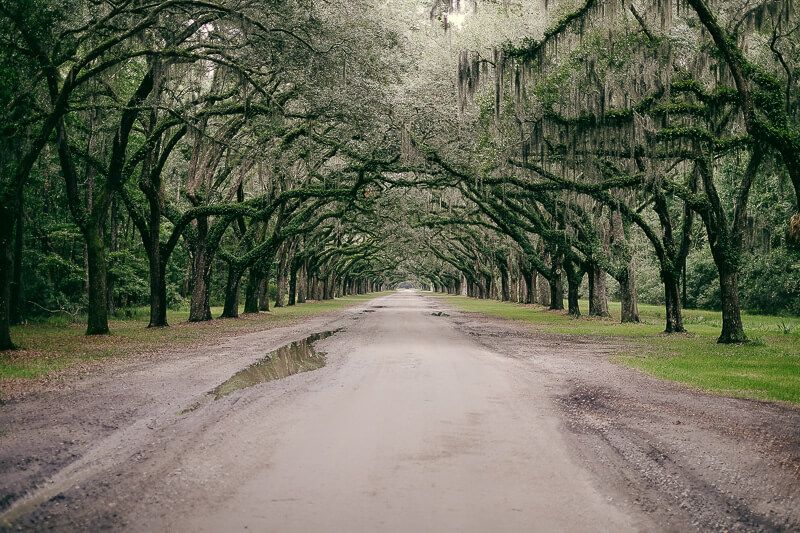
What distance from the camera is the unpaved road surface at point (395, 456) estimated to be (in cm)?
477

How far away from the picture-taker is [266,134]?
26.2 m

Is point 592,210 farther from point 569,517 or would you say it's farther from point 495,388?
point 569,517

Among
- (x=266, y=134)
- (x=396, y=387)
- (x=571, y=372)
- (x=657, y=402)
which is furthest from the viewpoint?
(x=266, y=134)

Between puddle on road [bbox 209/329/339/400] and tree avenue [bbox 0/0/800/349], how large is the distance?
20.2 ft

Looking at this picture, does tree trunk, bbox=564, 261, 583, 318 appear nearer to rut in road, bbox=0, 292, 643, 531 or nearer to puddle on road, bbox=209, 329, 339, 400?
puddle on road, bbox=209, 329, 339, 400

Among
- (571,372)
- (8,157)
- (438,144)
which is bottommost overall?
(571,372)

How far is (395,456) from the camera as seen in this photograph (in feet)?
20.6

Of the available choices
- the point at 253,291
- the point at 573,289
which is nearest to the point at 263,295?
the point at 253,291

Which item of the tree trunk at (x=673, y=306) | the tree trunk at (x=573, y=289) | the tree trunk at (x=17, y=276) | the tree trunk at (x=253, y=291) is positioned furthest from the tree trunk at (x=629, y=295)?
the tree trunk at (x=17, y=276)

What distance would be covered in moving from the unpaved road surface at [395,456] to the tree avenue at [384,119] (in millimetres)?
8119

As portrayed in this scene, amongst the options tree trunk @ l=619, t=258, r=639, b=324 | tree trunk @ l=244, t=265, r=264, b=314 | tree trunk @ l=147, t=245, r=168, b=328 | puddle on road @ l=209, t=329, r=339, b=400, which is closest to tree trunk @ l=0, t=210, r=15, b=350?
puddle on road @ l=209, t=329, r=339, b=400

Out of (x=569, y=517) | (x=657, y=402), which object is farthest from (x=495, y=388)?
(x=569, y=517)

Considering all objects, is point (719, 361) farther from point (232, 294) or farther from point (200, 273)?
point (232, 294)

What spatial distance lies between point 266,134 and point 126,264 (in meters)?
11.8
